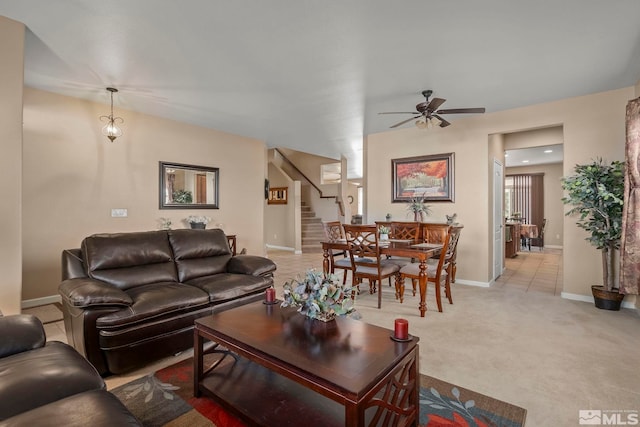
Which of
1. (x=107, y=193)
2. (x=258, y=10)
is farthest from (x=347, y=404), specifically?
(x=107, y=193)

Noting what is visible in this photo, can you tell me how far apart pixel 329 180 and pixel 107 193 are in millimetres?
7661

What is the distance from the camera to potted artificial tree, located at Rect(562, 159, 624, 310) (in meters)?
3.46

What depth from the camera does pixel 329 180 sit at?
11.2 meters

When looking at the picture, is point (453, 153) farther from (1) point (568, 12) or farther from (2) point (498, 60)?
(1) point (568, 12)

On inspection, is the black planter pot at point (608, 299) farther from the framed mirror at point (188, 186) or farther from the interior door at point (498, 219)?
the framed mirror at point (188, 186)

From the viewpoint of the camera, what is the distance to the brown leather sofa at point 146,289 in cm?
206

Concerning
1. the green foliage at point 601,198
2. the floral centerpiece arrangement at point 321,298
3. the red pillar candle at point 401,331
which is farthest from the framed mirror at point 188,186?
the green foliage at point 601,198

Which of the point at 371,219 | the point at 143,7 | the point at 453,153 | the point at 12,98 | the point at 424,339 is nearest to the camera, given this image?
the point at 143,7

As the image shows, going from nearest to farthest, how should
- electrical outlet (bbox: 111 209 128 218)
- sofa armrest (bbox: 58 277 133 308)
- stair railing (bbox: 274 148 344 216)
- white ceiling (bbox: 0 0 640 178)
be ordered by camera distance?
sofa armrest (bbox: 58 277 133 308) → white ceiling (bbox: 0 0 640 178) → electrical outlet (bbox: 111 209 128 218) → stair railing (bbox: 274 148 344 216)

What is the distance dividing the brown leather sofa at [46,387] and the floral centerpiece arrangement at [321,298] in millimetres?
989

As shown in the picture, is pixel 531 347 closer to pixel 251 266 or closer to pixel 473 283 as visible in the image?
pixel 473 283

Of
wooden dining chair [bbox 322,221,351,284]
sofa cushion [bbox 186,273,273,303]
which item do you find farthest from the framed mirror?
sofa cushion [bbox 186,273,273,303]

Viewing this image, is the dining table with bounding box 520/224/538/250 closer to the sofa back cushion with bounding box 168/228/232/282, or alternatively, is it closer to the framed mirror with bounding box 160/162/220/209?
the framed mirror with bounding box 160/162/220/209

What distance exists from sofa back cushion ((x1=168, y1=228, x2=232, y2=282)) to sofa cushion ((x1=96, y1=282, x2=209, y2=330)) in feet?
1.09
